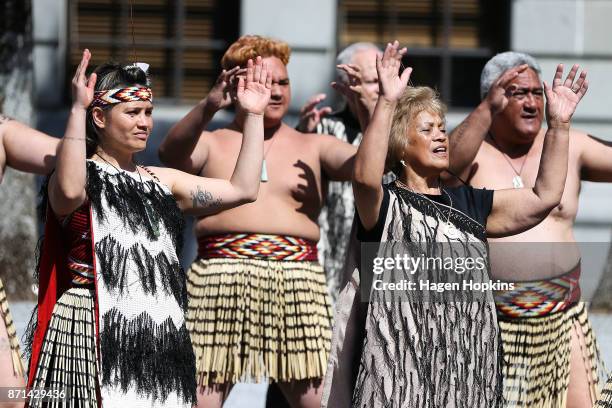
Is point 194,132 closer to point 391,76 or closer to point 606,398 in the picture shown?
point 391,76

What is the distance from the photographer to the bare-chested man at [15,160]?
4.36 m

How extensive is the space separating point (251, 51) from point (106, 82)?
111 cm

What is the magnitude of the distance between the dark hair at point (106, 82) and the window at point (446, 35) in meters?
5.75

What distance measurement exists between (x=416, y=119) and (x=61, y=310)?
1.44m

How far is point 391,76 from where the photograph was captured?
4.33 m

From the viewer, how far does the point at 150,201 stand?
443 cm

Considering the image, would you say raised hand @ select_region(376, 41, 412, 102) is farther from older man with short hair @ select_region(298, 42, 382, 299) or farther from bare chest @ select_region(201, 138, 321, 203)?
older man with short hair @ select_region(298, 42, 382, 299)

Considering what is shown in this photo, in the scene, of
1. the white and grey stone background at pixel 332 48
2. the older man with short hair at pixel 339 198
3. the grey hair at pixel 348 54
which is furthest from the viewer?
the white and grey stone background at pixel 332 48

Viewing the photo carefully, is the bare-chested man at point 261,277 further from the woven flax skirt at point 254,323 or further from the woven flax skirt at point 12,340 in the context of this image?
the woven flax skirt at point 12,340

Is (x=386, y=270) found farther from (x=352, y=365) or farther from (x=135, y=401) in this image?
(x=135, y=401)

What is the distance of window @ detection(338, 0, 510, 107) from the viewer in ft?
33.1

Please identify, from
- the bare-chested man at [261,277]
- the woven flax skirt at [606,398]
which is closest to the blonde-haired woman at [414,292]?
the woven flax skirt at [606,398]

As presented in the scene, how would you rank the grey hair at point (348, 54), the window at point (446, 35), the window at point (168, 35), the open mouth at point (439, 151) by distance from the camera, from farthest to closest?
the window at point (446, 35), the window at point (168, 35), the grey hair at point (348, 54), the open mouth at point (439, 151)

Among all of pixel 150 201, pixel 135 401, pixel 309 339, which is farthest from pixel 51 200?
pixel 309 339
